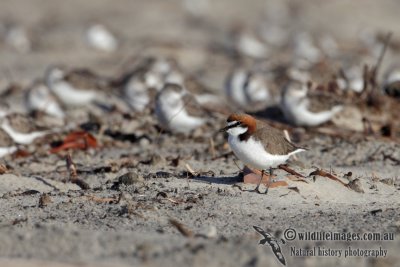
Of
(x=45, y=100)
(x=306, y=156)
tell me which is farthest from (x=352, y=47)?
(x=306, y=156)

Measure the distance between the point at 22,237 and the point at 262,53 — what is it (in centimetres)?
1984

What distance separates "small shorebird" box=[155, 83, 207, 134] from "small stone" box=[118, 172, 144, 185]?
3.42m

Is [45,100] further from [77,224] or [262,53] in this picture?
[262,53]

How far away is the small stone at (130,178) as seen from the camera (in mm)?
8891

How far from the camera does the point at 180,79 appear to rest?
54.3 ft

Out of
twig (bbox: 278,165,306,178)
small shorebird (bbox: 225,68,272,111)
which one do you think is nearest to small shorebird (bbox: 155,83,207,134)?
small shorebird (bbox: 225,68,272,111)

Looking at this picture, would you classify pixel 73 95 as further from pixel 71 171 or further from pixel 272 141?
pixel 272 141

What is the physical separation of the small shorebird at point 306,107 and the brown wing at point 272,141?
3.98 meters

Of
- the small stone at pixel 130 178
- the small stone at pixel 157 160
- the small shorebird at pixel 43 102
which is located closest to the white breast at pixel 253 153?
the small stone at pixel 130 178

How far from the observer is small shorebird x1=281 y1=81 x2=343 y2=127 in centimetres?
1259

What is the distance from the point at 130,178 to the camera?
8.92 metres

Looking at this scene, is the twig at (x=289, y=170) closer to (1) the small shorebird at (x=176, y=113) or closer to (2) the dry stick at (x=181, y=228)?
(2) the dry stick at (x=181, y=228)

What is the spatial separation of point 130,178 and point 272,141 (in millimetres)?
1615

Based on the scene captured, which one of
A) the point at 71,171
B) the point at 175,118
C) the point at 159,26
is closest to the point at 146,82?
the point at 175,118
